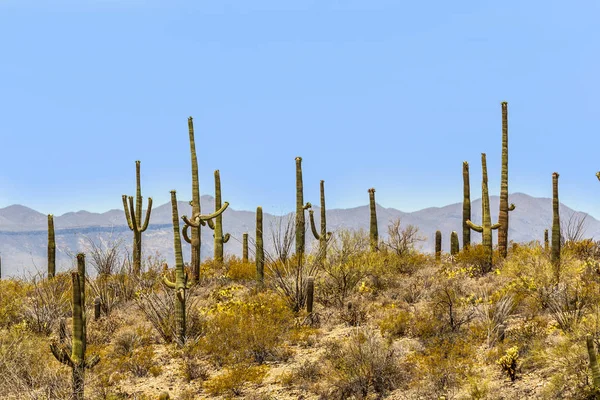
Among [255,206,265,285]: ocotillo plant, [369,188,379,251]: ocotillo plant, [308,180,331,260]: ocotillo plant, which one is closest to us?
[255,206,265,285]: ocotillo plant

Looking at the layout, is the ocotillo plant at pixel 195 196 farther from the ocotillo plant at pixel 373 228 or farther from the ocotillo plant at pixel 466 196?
the ocotillo plant at pixel 466 196

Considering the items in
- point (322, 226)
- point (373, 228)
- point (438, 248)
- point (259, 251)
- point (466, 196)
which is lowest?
point (438, 248)

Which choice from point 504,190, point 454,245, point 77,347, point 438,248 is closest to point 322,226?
point 438,248

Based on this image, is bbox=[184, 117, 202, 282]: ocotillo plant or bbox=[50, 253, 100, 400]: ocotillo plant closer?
bbox=[50, 253, 100, 400]: ocotillo plant

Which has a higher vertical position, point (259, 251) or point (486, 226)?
point (486, 226)

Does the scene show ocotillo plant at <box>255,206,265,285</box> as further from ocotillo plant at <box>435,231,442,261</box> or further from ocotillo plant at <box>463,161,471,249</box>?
ocotillo plant at <box>463,161,471,249</box>

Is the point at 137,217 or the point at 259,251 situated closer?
the point at 259,251

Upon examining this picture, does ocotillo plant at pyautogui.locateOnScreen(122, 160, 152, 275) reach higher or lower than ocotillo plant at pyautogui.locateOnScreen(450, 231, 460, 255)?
higher

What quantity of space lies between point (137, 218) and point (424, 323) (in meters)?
14.2

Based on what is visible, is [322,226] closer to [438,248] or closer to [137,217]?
[438,248]

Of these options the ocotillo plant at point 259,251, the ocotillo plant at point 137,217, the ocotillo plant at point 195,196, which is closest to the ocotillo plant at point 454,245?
the ocotillo plant at point 259,251

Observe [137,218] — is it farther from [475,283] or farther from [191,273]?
[475,283]

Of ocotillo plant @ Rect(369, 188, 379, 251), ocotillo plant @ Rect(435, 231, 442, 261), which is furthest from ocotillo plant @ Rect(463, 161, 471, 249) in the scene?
ocotillo plant @ Rect(369, 188, 379, 251)

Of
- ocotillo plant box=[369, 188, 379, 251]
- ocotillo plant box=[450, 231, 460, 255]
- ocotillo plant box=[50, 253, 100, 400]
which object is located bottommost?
ocotillo plant box=[50, 253, 100, 400]
